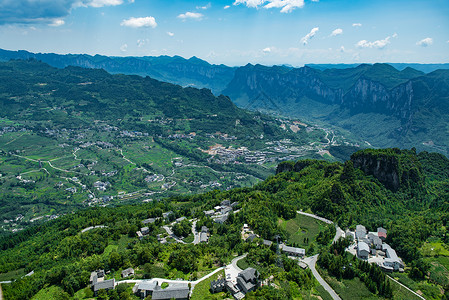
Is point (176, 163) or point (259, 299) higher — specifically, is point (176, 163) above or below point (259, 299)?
below

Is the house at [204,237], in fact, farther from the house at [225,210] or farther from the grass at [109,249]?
the grass at [109,249]

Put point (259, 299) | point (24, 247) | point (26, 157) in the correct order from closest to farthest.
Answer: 1. point (259, 299)
2. point (24, 247)
3. point (26, 157)

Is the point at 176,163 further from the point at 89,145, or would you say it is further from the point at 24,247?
the point at 24,247

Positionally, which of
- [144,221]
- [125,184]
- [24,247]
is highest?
[144,221]

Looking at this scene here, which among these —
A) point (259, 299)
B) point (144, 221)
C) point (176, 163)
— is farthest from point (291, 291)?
point (176, 163)

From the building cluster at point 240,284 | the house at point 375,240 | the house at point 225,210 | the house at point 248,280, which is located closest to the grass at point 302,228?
the house at point 375,240

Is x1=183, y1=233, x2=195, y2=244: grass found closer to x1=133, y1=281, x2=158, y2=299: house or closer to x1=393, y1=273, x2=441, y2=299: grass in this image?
x1=133, y1=281, x2=158, y2=299: house

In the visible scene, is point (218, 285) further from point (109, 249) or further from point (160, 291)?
point (109, 249)
